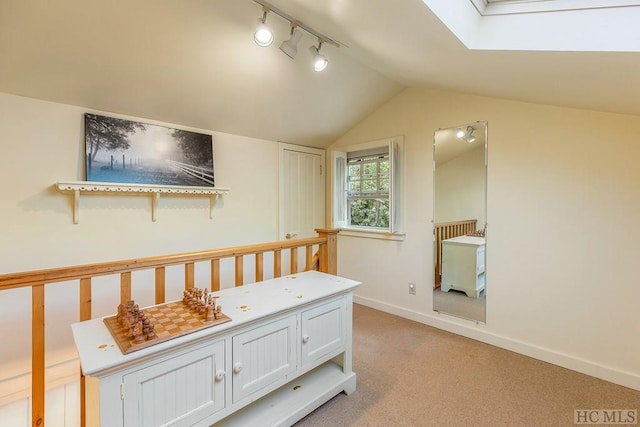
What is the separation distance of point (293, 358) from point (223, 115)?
2.32 metres

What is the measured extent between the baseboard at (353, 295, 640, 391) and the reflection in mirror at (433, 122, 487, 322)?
107 millimetres

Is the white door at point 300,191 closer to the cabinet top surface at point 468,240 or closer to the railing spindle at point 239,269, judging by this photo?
the railing spindle at point 239,269

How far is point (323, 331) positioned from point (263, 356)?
44 centimetres

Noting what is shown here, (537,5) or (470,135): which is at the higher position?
(537,5)

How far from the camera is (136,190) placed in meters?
2.43

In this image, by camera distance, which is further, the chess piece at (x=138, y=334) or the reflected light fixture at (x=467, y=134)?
the reflected light fixture at (x=467, y=134)

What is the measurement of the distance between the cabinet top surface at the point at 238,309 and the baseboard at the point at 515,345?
63.3 inches

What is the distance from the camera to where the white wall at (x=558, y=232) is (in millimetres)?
2104

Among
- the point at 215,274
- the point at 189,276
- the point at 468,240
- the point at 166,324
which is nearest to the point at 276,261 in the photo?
the point at 215,274

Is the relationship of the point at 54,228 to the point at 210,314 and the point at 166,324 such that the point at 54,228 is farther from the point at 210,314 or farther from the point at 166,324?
the point at 210,314

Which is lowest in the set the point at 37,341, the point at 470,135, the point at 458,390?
the point at 458,390

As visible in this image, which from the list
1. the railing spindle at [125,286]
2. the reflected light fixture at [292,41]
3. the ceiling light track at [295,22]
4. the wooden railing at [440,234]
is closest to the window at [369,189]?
the wooden railing at [440,234]

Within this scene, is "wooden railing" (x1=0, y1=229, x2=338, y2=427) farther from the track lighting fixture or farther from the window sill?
the window sill

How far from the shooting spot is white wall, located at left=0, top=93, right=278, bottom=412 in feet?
6.56
